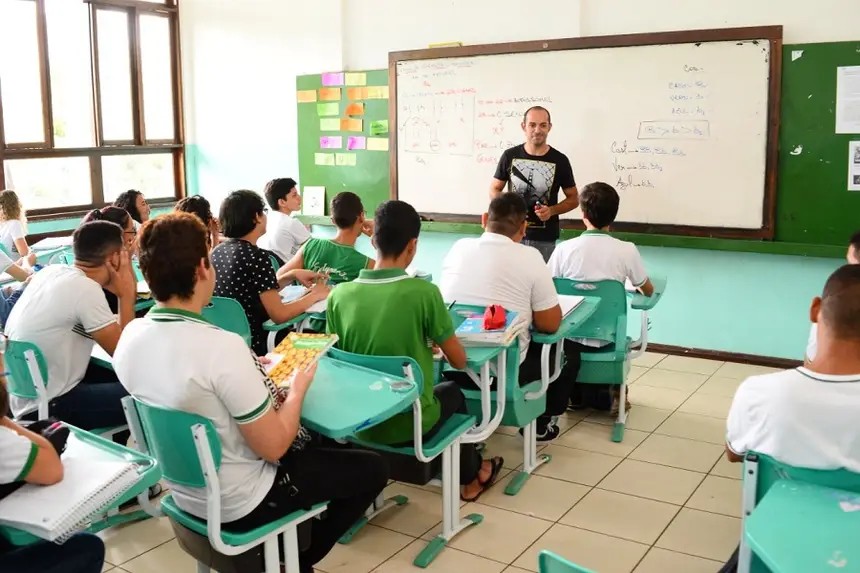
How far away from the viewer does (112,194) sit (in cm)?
739

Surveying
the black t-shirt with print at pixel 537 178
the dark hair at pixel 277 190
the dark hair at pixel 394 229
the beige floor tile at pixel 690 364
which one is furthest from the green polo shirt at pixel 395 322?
the beige floor tile at pixel 690 364

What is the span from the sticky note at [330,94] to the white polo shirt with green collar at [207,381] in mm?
4842

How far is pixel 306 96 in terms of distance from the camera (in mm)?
6891

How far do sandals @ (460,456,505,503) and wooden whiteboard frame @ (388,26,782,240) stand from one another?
2.39 m

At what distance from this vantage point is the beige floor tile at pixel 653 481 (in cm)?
351

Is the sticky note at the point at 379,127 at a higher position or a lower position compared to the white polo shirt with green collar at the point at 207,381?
higher

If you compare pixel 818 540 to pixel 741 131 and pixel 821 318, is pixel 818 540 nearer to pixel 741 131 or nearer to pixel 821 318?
pixel 821 318

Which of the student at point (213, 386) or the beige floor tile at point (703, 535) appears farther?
the beige floor tile at point (703, 535)

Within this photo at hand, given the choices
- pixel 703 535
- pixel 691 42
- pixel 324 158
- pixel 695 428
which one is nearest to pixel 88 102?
pixel 324 158

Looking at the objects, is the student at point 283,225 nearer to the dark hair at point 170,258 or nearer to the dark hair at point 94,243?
the dark hair at point 94,243

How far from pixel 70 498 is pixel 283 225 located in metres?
3.31

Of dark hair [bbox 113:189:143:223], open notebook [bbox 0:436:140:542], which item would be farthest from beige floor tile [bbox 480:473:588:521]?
dark hair [bbox 113:189:143:223]

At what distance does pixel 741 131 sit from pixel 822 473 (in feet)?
12.2

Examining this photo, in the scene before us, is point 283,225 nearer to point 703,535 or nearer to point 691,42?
point 691,42
